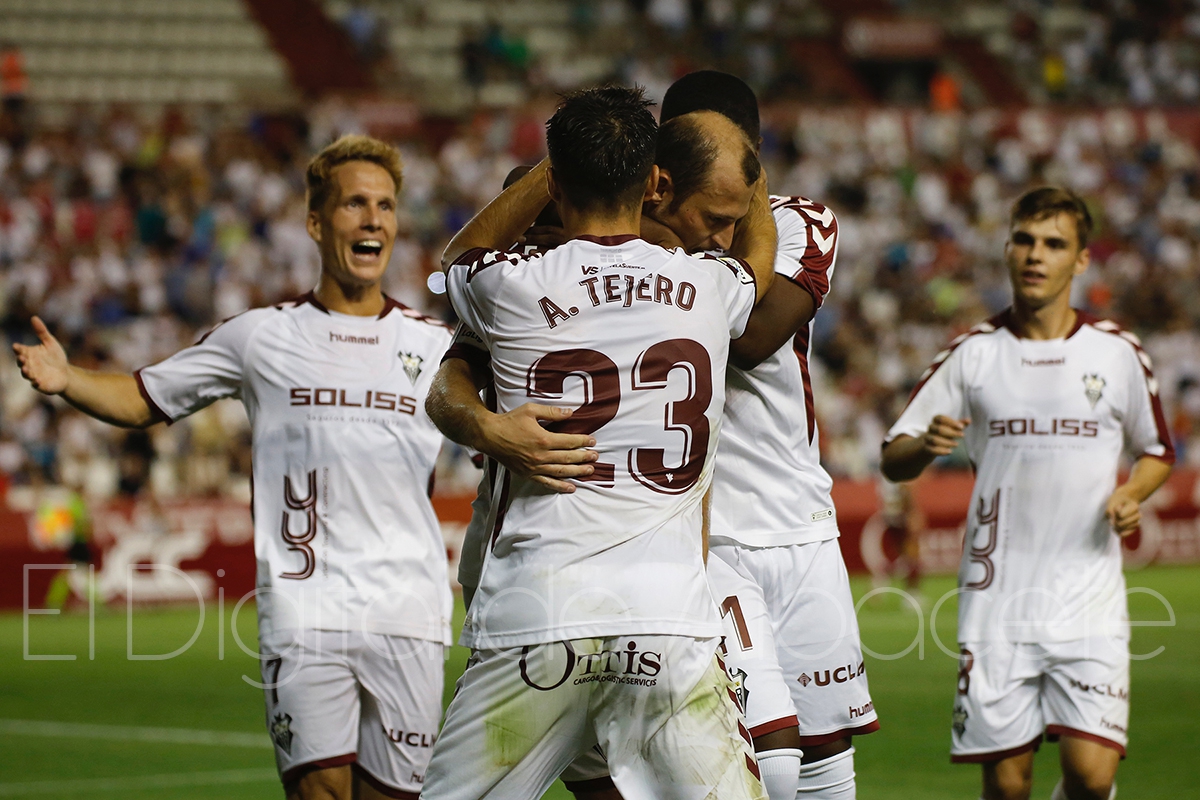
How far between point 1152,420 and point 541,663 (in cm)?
405

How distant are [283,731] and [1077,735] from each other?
3202mm

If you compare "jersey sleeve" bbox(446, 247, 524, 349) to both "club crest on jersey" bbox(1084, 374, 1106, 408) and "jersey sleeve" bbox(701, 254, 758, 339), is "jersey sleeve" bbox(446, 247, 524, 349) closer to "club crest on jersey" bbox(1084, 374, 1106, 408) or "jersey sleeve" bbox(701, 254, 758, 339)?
"jersey sleeve" bbox(701, 254, 758, 339)

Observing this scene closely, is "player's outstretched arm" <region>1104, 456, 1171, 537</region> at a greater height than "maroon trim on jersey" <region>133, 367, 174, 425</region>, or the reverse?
"maroon trim on jersey" <region>133, 367, 174, 425</region>

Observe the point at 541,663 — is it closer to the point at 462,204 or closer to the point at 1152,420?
the point at 1152,420

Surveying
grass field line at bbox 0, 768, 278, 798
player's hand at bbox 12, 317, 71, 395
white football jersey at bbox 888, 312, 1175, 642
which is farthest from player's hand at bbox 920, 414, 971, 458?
grass field line at bbox 0, 768, 278, 798

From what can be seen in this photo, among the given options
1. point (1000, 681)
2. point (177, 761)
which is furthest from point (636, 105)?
point (177, 761)

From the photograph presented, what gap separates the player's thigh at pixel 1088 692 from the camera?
6.66 meters

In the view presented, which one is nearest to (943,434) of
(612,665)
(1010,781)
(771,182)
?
(1010,781)

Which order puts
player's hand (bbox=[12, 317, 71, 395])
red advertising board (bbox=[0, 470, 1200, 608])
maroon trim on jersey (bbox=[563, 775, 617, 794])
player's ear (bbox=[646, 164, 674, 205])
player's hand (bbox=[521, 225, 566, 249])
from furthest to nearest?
red advertising board (bbox=[0, 470, 1200, 608]) → player's hand (bbox=[12, 317, 71, 395]) → player's hand (bbox=[521, 225, 566, 249]) → maroon trim on jersey (bbox=[563, 775, 617, 794]) → player's ear (bbox=[646, 164, 674, 205])

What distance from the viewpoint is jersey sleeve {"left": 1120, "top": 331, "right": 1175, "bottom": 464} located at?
7.02m

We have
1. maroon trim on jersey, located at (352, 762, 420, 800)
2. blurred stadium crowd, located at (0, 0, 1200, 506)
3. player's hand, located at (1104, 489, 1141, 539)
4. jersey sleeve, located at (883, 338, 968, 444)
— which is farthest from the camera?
blurred stadium crowd, located at (0, 0, 1200, 506)

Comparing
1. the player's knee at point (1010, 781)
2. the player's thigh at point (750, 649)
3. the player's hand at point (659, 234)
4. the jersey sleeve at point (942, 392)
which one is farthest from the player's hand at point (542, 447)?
the player's knee at point (1010, 781)

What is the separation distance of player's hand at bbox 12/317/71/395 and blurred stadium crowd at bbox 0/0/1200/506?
1290cm

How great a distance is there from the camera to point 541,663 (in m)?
3.90
